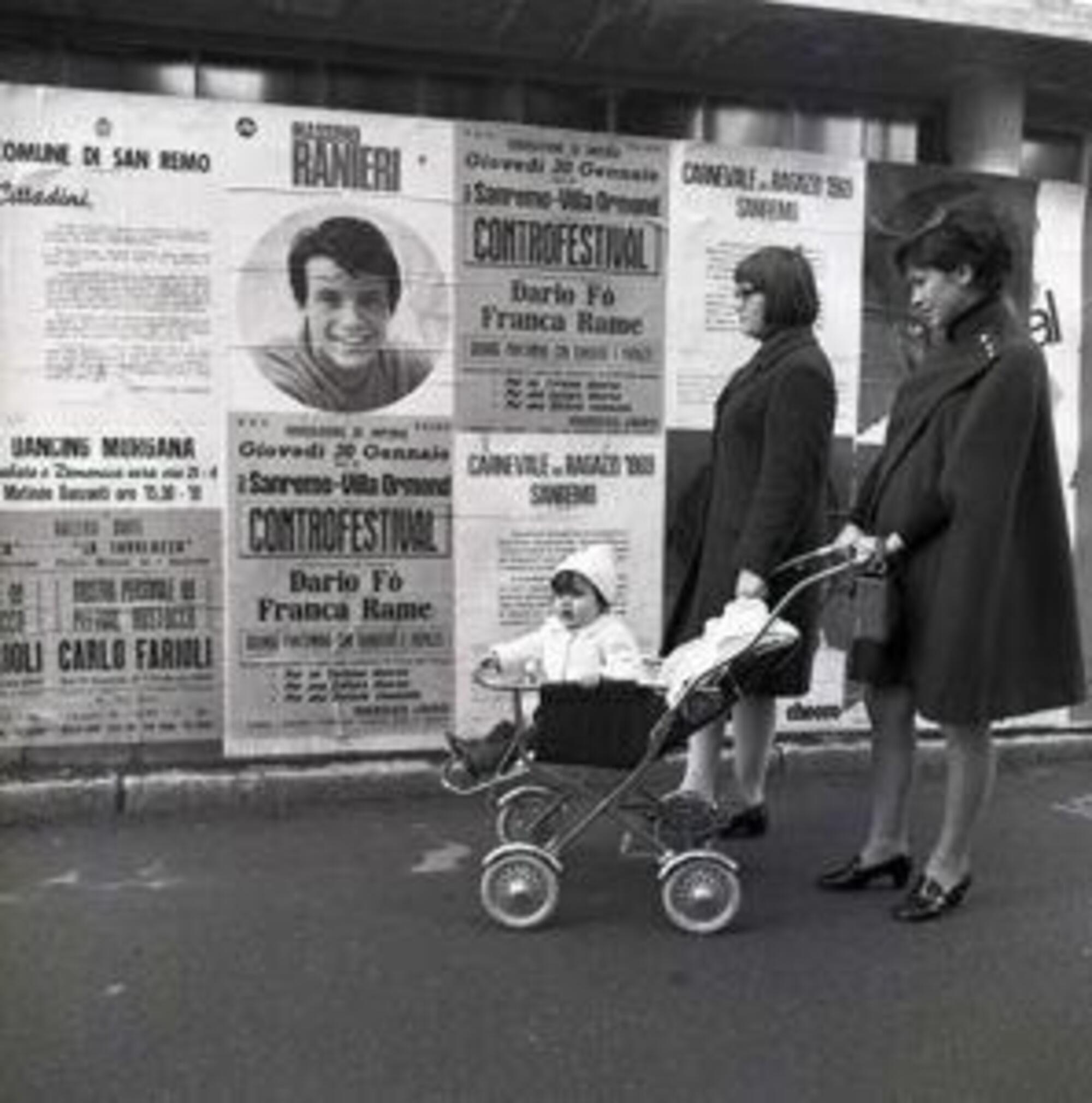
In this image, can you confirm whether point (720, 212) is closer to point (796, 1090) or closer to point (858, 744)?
point (858, 744)

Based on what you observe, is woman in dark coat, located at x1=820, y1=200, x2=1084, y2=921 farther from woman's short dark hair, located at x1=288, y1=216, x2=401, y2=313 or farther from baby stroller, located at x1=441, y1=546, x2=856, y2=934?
woman's short dark hair, located at x1=288, y1=216, x2=401, y2=313

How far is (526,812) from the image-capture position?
5359 mm

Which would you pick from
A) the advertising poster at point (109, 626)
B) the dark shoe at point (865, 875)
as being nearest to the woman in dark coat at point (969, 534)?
the dark shoe at point (865, 875)

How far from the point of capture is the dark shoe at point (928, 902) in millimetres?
5000

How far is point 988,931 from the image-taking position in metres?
4.93

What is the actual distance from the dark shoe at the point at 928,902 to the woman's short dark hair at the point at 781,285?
1.68 metres

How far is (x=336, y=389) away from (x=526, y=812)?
174 centimetres

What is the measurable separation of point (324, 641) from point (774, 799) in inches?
67.4

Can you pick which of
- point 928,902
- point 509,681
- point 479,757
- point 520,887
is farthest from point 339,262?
point 928,902

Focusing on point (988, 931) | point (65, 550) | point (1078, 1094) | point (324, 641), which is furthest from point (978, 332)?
point (65, 550)

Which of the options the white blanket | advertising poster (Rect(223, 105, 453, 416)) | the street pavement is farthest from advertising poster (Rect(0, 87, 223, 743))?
the white blanket

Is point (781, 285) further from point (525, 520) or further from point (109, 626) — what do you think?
point (109, 626)

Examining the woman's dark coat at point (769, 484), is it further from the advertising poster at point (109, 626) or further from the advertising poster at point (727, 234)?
the advertising poster at point (109, 626)

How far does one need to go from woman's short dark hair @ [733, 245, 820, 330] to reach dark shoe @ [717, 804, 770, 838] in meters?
1.58
